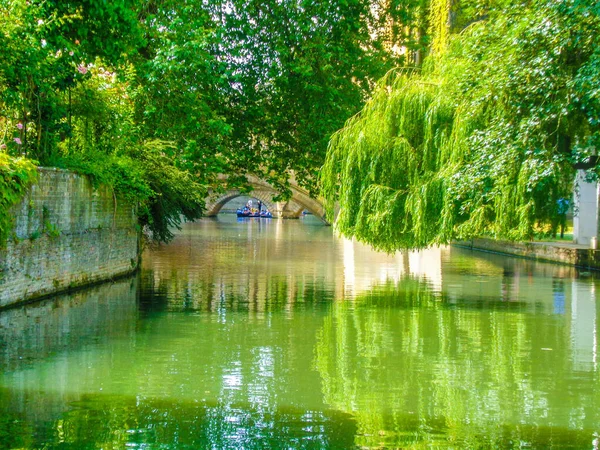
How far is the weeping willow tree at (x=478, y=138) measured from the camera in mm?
13133

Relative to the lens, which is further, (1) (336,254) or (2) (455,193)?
(1) (336,254)

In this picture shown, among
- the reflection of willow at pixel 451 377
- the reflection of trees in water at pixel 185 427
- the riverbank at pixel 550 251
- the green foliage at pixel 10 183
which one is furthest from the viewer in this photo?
the riverbank at pixel 550 251

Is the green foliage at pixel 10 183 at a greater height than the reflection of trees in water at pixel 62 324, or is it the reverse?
the green foliage at pixel 10 183

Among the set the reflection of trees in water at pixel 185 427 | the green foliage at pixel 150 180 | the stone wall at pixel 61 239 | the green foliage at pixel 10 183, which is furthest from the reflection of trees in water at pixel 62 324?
the green foliage at pixel 150 180

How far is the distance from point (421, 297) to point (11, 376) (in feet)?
29.1

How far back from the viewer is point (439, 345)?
10.3m

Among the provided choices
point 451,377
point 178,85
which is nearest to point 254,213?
point 178,85

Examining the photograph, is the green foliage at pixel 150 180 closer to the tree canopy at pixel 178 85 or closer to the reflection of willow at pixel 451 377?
the tree canopy at pixel 178 85

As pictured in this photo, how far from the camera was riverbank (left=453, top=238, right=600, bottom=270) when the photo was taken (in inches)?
917

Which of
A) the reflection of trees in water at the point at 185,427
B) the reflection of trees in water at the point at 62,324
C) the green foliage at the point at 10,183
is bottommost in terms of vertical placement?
the reflection of trees in water at the point at 185,427

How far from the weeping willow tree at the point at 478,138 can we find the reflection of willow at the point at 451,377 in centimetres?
188

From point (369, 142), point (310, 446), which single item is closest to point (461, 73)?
point (369, 142)

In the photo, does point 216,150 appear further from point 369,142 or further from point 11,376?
point 11,376

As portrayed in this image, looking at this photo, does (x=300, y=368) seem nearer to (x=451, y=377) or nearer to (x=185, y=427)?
(x=451, y=377)
